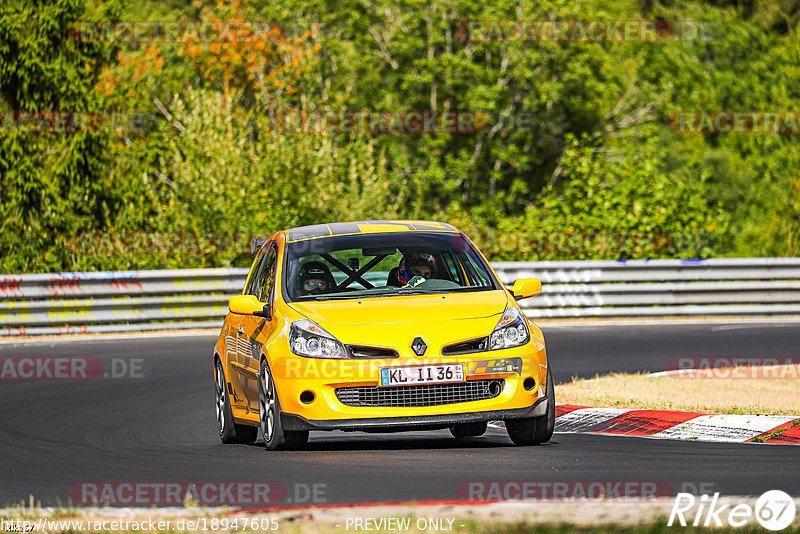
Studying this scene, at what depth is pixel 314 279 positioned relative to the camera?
32.6 feet

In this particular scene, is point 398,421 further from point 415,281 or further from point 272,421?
point 415,281

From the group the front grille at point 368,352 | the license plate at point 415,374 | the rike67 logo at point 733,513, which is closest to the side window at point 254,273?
the front grille at point 368,352

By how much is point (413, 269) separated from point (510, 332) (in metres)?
1.42

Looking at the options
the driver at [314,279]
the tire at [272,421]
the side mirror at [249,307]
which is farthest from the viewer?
the driver at [314,279]

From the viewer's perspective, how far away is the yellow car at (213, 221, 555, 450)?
8.81 m

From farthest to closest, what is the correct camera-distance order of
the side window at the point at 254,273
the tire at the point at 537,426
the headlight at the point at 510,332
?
1. the side window at the point at 254,273
2. the tire at the point at 537,426
3. the headlight at the point at 510,332

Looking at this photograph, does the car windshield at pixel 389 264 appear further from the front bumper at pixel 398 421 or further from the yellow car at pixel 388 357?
the front bumper at pixel 398 421

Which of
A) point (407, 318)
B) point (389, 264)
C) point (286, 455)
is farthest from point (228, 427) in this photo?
point (407, 318)

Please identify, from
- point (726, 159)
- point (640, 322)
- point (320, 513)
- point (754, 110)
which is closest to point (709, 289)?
point (640, 322)

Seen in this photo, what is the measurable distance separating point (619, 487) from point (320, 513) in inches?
69.6

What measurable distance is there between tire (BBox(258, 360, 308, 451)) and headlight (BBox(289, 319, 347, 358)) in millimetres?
331

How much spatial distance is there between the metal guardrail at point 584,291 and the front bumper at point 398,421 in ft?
43.3

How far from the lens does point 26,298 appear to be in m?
21.3

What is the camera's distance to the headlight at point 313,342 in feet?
29.1
